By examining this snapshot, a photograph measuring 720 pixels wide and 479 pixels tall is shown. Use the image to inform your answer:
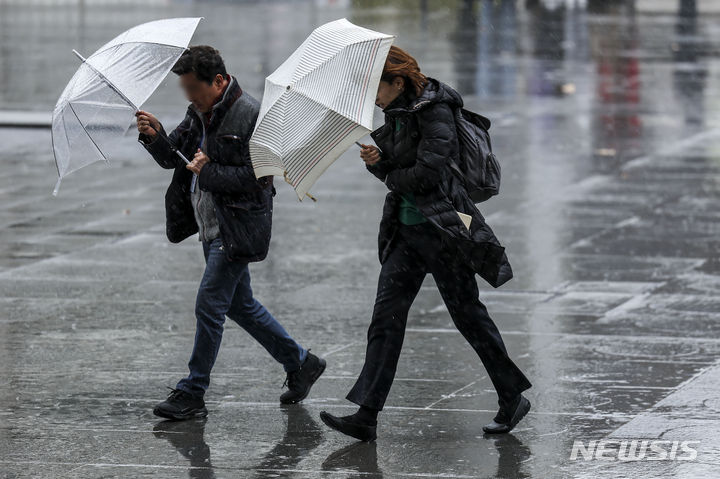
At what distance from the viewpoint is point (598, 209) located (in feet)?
45.9

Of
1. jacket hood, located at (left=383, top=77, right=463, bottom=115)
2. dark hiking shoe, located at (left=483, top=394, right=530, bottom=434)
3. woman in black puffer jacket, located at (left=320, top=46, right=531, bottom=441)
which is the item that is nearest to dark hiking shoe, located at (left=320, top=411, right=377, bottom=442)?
woman in black puffer jacket, located at (left=320, top=46, right=531, bottom=441)

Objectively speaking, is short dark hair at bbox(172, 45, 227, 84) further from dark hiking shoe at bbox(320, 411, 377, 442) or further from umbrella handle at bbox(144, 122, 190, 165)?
dark hiking shoe at bbox(320, 411, 377, 442)

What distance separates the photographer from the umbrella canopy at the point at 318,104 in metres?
6.64

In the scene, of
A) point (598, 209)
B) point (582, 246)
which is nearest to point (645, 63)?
point (598, 209)

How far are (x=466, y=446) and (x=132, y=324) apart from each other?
3.33 meters

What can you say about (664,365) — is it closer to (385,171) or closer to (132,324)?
(385,171)

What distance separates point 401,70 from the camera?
685cm

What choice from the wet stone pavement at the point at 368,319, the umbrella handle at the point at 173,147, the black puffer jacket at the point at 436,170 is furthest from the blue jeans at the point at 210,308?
the black puffer jacket at the point at 436,170

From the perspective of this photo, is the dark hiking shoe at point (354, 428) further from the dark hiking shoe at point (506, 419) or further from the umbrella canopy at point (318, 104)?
the umbrella canopy at point (318, 104)

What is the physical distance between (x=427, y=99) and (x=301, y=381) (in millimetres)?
1750

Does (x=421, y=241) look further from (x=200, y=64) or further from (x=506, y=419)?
(x=200, y=64)

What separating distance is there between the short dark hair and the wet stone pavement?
1.70 meters

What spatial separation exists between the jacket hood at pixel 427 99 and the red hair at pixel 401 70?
0.14 feet

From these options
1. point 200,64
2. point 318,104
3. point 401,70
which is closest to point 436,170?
point 401,70
